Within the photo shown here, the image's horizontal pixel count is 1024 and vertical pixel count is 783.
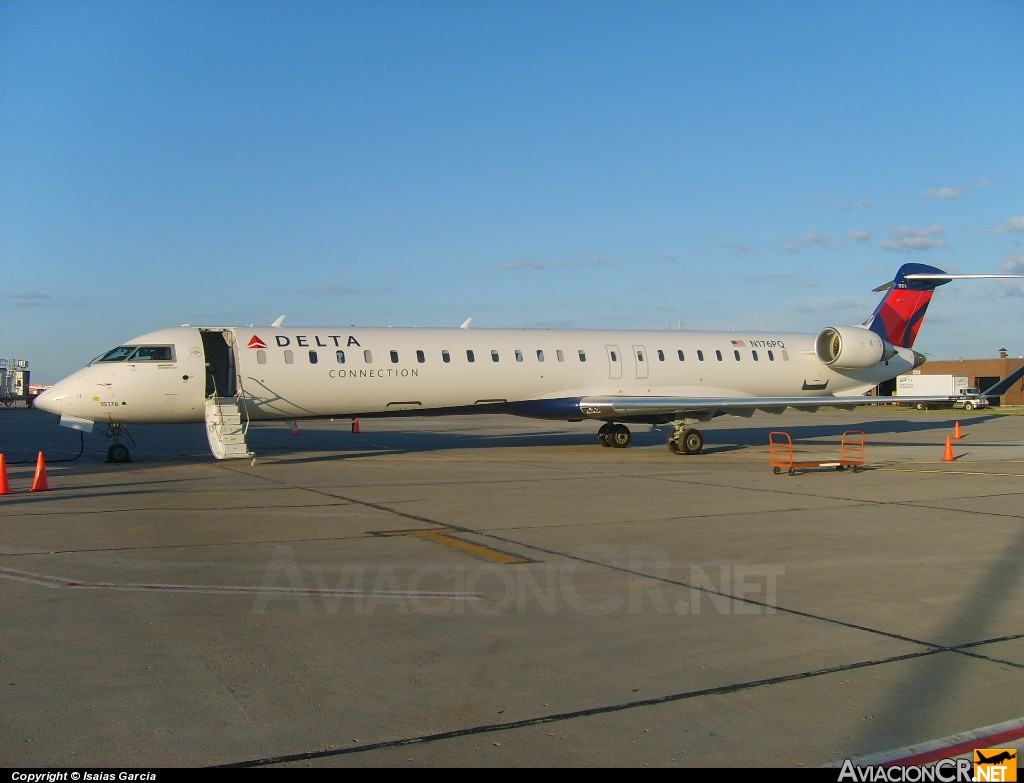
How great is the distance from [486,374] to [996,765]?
18.8 m

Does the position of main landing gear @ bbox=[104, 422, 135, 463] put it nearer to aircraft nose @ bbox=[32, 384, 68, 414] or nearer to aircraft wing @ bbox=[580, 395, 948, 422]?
aircraft nose @ bbox=[32, 384, 68, 414]

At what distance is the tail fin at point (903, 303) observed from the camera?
2873 cm

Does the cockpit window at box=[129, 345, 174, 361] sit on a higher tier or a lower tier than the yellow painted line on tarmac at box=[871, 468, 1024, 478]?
higher

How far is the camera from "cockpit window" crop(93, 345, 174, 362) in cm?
1969

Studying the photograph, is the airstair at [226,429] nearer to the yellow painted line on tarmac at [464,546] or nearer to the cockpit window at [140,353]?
the cockpit window at [140,353]

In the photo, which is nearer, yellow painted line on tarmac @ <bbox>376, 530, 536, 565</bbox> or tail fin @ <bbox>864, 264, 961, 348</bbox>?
yellow painted line on tarmac @ <bbox>376, 530, 536, 565</bbox>

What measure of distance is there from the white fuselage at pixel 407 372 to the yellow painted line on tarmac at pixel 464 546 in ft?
35.2

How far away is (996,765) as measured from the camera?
4.25m

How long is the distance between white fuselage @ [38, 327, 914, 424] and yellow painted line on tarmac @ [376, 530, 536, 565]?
1074 centimetres

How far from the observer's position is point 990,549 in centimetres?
974

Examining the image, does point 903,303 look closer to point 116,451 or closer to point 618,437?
point 618,437

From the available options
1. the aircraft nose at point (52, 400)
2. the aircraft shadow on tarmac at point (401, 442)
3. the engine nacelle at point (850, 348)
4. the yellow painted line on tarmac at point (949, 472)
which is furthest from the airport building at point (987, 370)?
the aircraft nose at point (52, 400)

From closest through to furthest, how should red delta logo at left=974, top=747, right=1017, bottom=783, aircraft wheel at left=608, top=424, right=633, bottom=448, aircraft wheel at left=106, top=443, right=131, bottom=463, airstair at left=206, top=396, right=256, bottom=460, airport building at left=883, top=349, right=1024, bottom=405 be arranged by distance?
red delta logo at left=974, top=747, right=1017, bottom=783, airstair at left=206, top=396, right=256, bottom=460, aircraft wheel at left=106, top=443, right=131, bottom=463, aircraft wheel at left=608, top=424, right=633, bottom=448, airport building at left=883, top=349, right=1024, bottom=405

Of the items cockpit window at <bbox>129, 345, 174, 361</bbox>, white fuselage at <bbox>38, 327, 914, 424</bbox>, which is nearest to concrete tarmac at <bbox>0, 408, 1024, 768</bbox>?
white fuselage at <bbox>38, 327, 914, 424</bbox>
